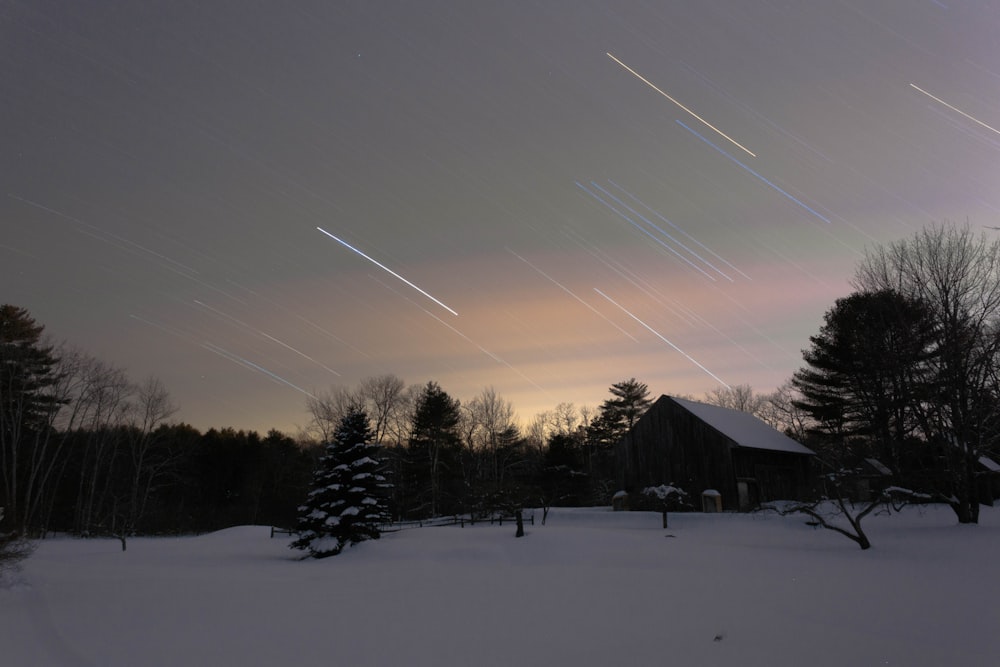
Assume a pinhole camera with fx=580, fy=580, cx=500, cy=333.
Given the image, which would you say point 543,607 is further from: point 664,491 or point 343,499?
point 664,491

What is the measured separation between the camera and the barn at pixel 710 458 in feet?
102

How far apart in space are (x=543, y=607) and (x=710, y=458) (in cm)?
2315

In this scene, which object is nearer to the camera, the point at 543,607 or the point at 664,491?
the point at 543,607

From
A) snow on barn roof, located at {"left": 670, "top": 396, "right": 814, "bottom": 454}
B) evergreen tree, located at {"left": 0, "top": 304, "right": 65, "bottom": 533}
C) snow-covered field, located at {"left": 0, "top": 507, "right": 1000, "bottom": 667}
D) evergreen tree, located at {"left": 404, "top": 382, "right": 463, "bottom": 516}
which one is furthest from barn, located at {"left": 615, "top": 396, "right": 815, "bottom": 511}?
evergreen tree, located at {"left": 0, "top": 304, "right": 65, "bottom": 533}

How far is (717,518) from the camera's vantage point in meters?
27.8

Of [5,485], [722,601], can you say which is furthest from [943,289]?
[5,485]

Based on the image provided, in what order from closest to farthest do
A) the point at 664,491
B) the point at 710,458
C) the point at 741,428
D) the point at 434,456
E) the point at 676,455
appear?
1. the point at 664,491
2. the point at 710,458
3. the point at 676,455
4. the point at 741,428
5. the point at 434,456

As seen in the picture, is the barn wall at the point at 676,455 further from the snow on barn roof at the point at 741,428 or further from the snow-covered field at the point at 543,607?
the snow-covered field at the point at 543,607

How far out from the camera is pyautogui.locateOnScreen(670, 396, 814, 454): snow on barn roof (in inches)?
1275

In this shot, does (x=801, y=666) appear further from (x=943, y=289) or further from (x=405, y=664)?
(x=943, y=289)

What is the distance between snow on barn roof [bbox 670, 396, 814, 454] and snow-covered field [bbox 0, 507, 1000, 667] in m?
12.4

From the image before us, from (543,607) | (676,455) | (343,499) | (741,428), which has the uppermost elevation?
(741,428)

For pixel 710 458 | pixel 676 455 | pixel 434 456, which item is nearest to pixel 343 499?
pixel 676 455

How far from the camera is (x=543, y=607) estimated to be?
1112cm
